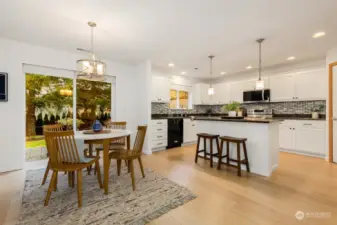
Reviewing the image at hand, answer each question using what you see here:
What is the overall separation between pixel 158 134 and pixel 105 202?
269cm

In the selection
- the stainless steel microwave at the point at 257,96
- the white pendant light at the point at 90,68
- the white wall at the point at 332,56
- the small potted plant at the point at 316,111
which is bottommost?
the small potted plant at the point at 316,111

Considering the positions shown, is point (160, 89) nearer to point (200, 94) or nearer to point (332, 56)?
point (200, 94)

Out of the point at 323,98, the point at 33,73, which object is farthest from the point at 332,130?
the point at 33,73

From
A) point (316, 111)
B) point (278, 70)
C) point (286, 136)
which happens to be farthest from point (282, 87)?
point (286, 136)

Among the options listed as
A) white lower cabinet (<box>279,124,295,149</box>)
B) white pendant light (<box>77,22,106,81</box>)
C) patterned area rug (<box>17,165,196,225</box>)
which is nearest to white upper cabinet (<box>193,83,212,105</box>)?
white lower cabinet (<box>279,124,295,149</box>)

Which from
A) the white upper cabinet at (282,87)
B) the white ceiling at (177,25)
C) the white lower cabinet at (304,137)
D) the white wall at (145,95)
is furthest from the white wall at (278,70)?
the white wall at (145,95)

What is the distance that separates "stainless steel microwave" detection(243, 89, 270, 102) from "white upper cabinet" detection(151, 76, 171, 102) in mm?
2509

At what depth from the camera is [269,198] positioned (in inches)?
80.1

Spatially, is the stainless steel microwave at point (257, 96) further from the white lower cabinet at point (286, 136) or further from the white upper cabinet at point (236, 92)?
the white lower cabinet at point (286, 136)

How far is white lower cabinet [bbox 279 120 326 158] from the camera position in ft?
12.3

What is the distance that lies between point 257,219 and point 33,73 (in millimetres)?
4372

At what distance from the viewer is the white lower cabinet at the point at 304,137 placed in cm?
374

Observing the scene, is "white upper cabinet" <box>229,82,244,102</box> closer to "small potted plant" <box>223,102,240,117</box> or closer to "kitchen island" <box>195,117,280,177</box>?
"small potted plant" <box>223,102,240,117</box>

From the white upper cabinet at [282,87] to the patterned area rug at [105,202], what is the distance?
13.1 feet
